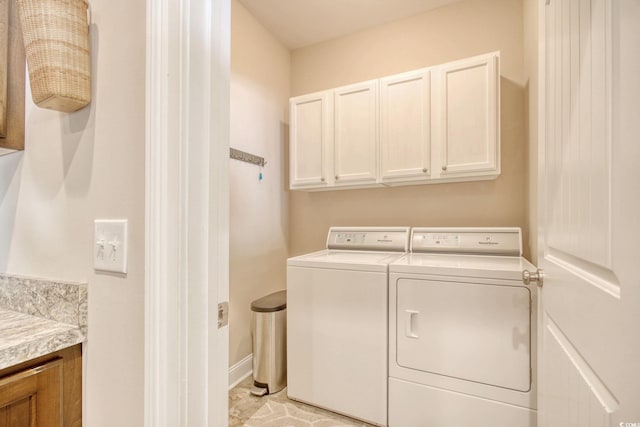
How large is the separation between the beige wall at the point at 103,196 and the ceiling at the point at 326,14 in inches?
77.3

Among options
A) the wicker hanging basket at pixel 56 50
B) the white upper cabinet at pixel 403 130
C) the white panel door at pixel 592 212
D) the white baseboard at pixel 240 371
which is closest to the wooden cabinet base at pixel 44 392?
the wicker hanging basket at pixel 56 50

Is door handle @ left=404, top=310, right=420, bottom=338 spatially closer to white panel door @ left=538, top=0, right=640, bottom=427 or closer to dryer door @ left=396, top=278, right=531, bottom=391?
dryer door @ left=396, top=278, right=531, bottom=391

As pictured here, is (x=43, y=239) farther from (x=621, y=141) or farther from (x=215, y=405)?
(x=621, y=141)

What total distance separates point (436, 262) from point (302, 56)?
235cm

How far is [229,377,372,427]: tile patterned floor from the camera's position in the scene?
170cm

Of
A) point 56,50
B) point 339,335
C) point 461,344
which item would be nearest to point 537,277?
point 461,344

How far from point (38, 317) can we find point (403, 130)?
211cm

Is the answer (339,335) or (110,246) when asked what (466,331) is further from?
(110,246)

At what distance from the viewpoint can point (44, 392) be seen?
658 millimetres

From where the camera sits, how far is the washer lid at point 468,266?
55.9 inches

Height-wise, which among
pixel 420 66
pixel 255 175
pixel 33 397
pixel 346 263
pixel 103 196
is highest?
pixel 420 66

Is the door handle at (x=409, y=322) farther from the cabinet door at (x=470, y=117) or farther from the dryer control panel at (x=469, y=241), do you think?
the cabinet door at (x=470, y=117)

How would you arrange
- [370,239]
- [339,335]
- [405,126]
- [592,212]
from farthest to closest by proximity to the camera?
[370,239]
[405,126]
[339,335]
[592,212]

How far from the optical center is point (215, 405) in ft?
2.12
